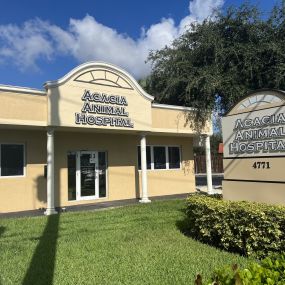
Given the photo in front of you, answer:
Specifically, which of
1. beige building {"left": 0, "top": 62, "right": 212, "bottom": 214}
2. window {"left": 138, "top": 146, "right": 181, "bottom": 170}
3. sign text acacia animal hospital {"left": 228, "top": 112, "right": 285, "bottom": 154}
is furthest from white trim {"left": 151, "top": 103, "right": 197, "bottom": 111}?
sign text acacia animal hospital {"left": 228, "top": 112, "right": 285, "bottom": 154}

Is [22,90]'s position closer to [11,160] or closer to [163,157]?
[11,160]

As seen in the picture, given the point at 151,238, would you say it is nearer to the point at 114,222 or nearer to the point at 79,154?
the point at 114,222

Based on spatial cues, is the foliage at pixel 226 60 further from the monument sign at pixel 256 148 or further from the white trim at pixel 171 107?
the monument sign at pixel 256 148

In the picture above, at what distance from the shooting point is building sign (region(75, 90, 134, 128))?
1330 centimetres

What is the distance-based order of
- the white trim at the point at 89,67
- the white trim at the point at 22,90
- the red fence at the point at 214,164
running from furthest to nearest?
the red fence at the point at 214,164 → the white trim at the point at 89,67 → the white trim at the point at 22,90

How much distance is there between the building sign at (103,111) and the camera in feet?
43.7

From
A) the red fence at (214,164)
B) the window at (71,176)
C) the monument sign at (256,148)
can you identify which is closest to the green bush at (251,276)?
the monument sign at (256,148)

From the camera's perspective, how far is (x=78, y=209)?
44.2 ft

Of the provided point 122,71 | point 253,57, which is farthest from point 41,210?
point 253,57

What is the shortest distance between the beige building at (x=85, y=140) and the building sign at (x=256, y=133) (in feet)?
20.6

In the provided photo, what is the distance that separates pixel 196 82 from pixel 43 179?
869 cm

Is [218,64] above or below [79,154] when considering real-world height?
above

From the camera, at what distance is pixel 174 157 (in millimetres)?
18531

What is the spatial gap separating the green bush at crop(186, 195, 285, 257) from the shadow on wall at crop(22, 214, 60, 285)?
10.4ft
